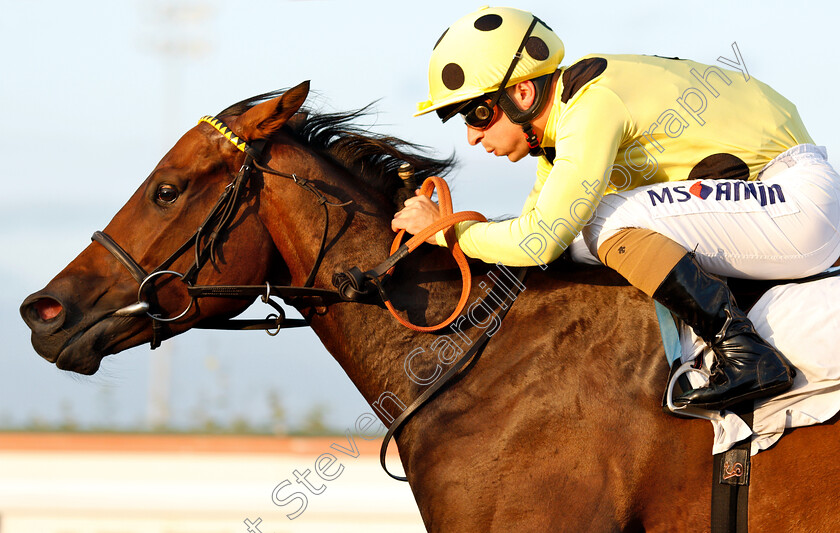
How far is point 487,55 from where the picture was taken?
2.99 metres

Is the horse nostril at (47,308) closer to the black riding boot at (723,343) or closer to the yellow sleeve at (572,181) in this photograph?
the yellow sleeve at (572,181)

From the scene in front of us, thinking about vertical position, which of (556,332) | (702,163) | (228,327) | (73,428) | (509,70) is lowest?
(73,428)

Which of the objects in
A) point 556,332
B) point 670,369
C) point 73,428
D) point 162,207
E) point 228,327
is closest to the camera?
point 670,369

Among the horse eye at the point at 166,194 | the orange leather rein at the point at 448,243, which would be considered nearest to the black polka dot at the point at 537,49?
the orange leather rein at the point at 448,243

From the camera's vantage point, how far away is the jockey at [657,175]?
261 centimetres

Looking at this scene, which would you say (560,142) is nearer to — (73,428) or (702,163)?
(702,163)

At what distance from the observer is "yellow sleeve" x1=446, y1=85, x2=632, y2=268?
8.82 ft

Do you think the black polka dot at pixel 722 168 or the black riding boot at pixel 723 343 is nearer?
the black riding boot at pixel 723 343

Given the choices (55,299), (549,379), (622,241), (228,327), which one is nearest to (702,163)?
(622,241)

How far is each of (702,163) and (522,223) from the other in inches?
28.7

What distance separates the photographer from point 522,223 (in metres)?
2.80

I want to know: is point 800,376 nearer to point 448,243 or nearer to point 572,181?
point 572,181

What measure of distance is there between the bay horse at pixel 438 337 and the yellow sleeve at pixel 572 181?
0.99ft

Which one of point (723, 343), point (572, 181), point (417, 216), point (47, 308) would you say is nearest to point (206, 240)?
point (47, 308)
